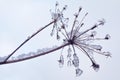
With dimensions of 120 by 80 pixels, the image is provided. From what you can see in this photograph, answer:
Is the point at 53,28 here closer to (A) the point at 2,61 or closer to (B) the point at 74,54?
(B) the point at 74,54

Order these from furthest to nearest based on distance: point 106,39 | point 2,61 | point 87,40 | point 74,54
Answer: point 106,39
point 87,40
point 74,54
point 2,61

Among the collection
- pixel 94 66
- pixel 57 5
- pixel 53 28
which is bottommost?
pixel 94 66

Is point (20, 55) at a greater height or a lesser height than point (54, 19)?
lesser

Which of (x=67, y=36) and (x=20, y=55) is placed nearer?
(x=20, y=55)

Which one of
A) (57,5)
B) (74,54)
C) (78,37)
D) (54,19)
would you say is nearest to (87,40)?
(78,37)

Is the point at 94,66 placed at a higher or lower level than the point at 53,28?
lower

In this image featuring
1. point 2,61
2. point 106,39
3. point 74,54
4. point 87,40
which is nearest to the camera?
point 2,61

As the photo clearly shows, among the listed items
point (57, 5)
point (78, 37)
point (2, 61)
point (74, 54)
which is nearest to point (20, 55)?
point (2, 61)

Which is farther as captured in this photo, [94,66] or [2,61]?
[94,66]

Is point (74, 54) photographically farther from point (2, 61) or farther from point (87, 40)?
point (2, 61)
